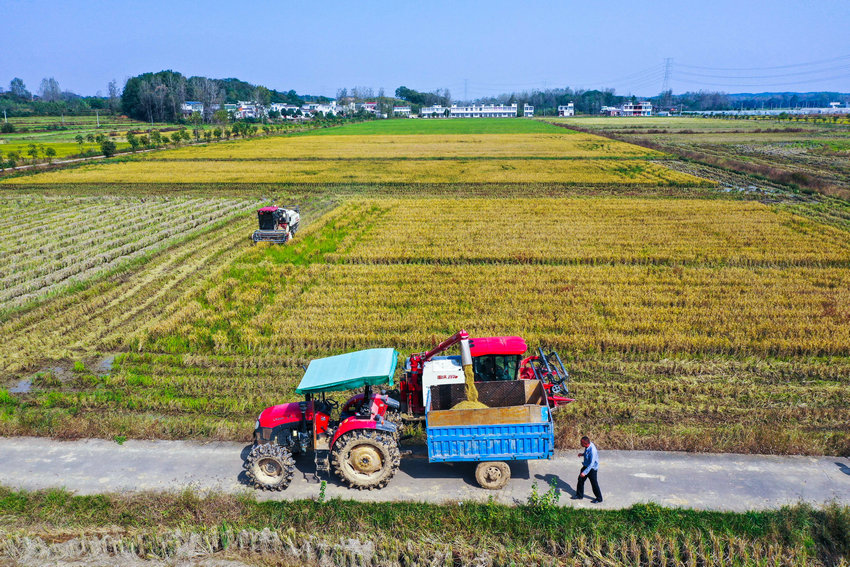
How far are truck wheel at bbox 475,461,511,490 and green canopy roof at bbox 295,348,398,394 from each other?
7.13ft

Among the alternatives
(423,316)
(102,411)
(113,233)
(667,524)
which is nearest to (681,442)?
(667,524)

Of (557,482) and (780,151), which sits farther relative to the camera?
(780,151)

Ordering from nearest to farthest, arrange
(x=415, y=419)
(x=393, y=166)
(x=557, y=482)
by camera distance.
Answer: (x=557, y=482) < (x=415, y=419) < (x=393, y=166)

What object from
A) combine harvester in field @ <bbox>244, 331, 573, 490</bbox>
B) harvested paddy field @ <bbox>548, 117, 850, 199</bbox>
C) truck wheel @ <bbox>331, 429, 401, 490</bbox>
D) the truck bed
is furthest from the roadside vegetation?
harvested paddy field @ <bbox>548, 117, 850, 199</bbox>

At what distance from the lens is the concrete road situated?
9148mm

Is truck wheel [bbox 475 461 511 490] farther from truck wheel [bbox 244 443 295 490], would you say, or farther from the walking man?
truck wheel [bbox 244 443 295 490]

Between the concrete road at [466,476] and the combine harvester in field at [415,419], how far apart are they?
16.0 inches

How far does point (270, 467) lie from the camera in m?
9.41

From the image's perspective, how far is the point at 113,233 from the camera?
28609mm

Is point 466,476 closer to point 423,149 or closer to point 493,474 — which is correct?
point 493,474

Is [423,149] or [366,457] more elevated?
[423,149]

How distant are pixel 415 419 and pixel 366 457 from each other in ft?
3.76

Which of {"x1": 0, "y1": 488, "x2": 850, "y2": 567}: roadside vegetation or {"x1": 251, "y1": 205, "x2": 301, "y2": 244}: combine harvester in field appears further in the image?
{"x1": 251, "y1": 205, "x2": 301, "y2": 244}: combine harvester in field

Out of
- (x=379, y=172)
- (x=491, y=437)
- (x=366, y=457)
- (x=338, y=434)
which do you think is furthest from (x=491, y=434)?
(x=379, y=172)
